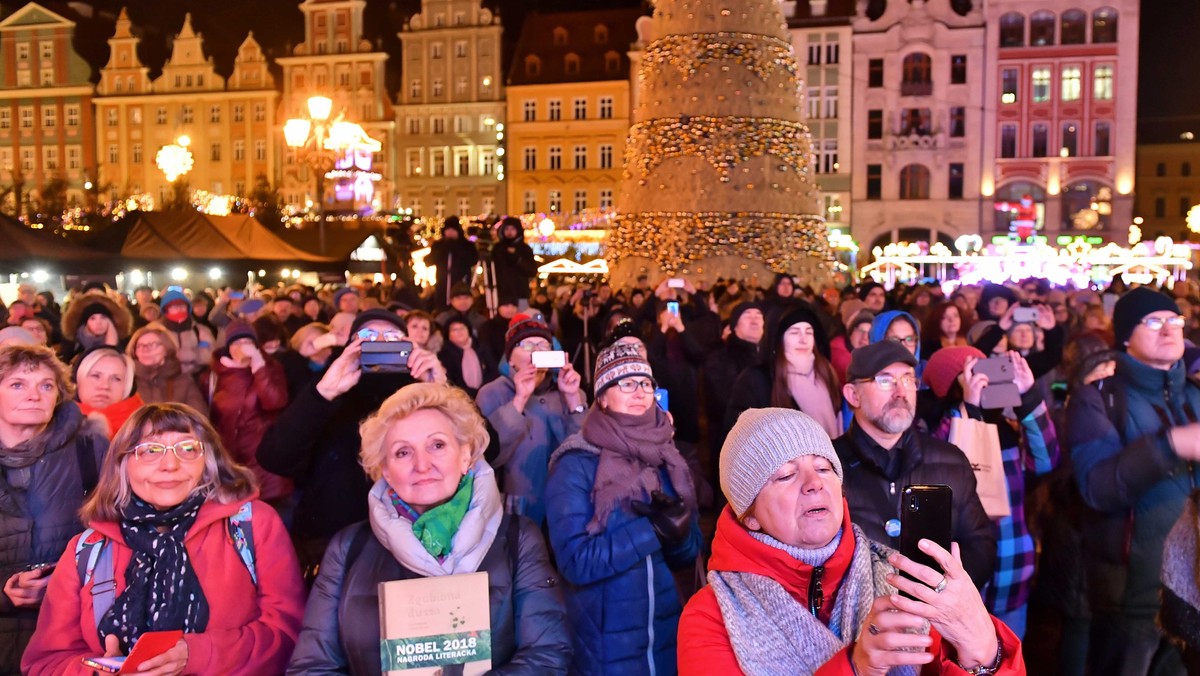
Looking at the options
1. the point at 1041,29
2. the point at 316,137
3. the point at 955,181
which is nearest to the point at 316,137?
the point at 316,137

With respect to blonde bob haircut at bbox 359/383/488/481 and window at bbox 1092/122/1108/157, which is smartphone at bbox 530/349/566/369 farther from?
window at bbox 1092/122/1108/157

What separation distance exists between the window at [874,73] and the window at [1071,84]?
24.1ft

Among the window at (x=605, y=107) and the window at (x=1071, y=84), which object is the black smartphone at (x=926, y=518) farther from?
the window at (x=605, y=107)

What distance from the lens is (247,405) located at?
5152mm

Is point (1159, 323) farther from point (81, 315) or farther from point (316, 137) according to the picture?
point (316, 137)

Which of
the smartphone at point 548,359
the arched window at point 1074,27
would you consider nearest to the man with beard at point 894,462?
the smartphone at point 548,359

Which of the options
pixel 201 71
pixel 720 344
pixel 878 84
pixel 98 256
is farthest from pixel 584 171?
pixel 720 344

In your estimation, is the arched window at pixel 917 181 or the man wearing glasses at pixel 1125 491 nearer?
the man wearing glasses at pixel 1125 491

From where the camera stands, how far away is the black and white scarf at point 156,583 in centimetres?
276

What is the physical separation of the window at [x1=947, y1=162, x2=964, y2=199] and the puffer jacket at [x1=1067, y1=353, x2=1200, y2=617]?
42.1 metres

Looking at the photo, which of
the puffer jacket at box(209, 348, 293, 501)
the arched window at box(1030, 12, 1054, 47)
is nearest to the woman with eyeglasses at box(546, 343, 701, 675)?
the puffer jacket at box(209, 348, 293, 501)

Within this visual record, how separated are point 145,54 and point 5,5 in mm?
7389

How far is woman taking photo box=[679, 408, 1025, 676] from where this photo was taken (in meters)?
2.02

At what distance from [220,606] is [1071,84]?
4654 centimetres
